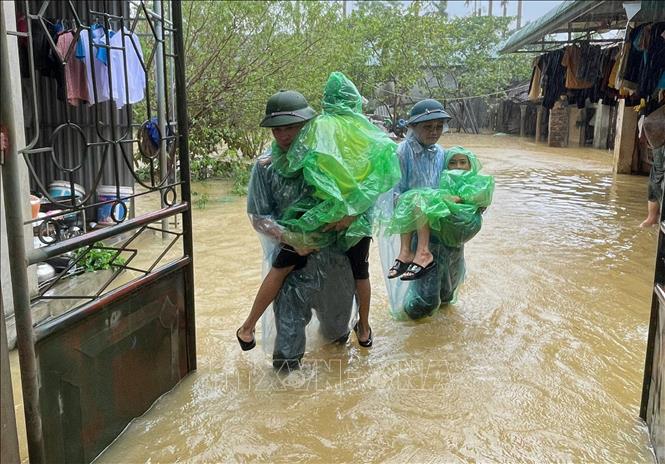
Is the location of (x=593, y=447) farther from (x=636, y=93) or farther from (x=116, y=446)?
(x=636, y=93)

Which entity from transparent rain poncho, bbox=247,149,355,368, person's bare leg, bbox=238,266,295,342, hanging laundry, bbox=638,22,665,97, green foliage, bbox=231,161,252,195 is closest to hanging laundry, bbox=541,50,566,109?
hanging laundry, bbox=638,22,665,97

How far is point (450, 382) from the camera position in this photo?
3344mm

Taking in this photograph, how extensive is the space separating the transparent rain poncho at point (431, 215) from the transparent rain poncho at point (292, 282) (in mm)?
547

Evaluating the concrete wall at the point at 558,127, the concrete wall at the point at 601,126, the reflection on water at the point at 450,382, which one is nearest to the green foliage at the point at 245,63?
the reflection on water at the point at 450,382

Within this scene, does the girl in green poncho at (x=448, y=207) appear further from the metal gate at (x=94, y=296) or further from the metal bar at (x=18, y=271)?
the metal bar at (x=18, y=271)

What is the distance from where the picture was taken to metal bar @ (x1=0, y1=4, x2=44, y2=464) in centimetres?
189

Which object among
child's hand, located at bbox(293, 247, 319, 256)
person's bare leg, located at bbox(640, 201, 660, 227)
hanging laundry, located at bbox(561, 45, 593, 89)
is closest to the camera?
child's hand, located at bbox(293, 247, 319, 256)

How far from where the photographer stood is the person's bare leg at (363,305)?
350 centimetres

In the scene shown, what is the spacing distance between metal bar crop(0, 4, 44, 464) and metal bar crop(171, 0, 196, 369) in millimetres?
1144

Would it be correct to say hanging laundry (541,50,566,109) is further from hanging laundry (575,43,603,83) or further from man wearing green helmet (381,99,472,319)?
man wearing green helmet (381,99,472,319)

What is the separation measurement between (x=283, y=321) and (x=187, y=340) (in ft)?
1.80

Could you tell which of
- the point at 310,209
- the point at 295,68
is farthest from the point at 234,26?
the point at 310,209

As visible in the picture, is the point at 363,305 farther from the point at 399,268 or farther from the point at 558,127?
the point at 558,127

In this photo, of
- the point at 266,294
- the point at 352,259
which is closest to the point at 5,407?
the point at 266,294
